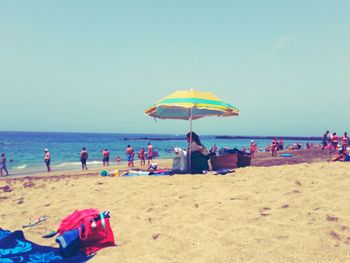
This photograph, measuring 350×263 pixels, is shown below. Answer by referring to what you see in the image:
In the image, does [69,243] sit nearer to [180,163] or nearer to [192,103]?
[192,103]

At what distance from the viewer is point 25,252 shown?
13.4 ft

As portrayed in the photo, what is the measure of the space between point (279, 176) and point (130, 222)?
3.54 m

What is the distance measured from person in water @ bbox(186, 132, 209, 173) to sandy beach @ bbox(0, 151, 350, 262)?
5.36 feet

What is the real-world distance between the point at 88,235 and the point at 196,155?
18.0ft

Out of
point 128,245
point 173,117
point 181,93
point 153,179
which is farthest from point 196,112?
point 128,245

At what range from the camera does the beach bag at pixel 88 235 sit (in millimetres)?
4059

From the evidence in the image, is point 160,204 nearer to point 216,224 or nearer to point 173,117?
point 216,224

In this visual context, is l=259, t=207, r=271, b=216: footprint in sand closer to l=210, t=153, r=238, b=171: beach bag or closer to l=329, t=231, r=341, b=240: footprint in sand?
l=329, t=231, r=341, b=240: footprint in sand

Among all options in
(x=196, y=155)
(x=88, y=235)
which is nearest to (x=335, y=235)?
(x=88, y=235)

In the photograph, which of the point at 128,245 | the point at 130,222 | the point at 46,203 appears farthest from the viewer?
the point at 46,203

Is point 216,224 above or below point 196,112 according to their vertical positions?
below

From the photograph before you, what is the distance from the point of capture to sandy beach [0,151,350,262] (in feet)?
11.7

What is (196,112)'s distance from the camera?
10391 mm

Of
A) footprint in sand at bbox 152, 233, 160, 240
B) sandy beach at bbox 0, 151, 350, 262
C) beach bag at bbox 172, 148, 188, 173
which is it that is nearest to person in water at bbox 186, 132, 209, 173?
beach bag at bbox 172, 148, 188, 173
